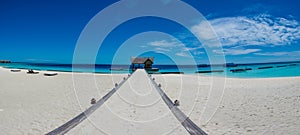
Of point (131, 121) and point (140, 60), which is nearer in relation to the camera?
point (131, 121)

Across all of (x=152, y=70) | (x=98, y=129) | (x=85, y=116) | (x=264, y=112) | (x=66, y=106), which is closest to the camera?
(x=98, y=129)

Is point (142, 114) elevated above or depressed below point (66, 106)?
below

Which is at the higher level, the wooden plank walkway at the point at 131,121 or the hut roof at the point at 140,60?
the hut roof at the point at 140,60

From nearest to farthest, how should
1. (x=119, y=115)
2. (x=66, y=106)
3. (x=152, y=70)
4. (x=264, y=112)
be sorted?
(x=119, y=115) < (x=264, y=112) < (x=66, y=106) < (x=152, y=70)

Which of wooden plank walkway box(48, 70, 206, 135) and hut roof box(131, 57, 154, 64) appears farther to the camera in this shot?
hut roof box(131, 57, 154, 64)

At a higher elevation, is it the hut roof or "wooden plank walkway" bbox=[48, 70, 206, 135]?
the hut roof

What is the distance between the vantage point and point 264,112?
5781mm

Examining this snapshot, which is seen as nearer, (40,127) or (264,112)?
(40,127)

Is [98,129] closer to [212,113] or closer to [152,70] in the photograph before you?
[212,113]

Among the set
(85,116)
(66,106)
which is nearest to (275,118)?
(85,116)

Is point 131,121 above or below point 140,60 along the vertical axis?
below

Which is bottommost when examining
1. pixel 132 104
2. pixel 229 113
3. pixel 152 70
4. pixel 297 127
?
pixel 297 127

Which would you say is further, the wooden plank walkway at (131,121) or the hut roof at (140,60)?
the hut roof at (140,60)

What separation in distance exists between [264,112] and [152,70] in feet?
99.2
